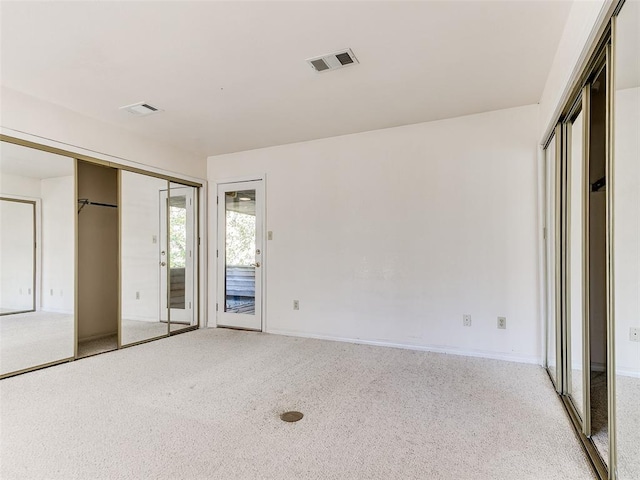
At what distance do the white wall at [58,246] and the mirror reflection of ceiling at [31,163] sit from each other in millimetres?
90

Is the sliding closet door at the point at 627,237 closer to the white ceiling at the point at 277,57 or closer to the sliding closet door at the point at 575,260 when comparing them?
the sliding closet door at the point at 575,260

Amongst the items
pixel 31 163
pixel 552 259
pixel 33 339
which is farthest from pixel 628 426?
pixel 31 163

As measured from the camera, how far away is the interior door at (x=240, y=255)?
4844 millimetres

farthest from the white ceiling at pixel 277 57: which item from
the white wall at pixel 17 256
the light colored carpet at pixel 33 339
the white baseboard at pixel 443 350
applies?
the white baseboard at pixel 443 350

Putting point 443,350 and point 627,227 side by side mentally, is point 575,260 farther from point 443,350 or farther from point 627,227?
point 443,350

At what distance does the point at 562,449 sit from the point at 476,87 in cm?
271

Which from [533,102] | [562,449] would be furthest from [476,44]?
[562,449]

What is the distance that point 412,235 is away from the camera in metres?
3.93

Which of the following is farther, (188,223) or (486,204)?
(188,223)

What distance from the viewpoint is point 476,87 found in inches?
121

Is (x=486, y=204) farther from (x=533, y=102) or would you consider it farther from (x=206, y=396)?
(x=206, y=396)

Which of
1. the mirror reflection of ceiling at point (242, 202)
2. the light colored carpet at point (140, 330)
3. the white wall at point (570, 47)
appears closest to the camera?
the white wall at point (570, 47)

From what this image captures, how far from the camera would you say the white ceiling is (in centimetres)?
209

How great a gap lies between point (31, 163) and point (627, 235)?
14.3 feet
